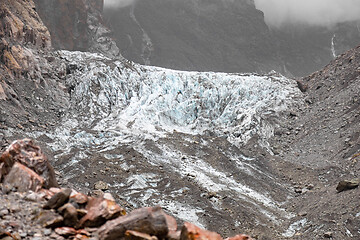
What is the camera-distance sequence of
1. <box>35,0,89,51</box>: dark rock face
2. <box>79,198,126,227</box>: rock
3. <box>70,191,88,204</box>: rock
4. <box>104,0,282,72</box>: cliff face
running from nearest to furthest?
<box>79,198,126,227</box>: rock < <box>70,191,88,204</box>: rock < <box>35,0,89,51</box>: dark rock face < <box>104,0,282,72</box>: cliff face

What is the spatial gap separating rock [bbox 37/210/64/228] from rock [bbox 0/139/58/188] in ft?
5.36

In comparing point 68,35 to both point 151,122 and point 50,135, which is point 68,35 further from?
point 50,135

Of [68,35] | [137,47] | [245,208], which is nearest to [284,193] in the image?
[245,208]

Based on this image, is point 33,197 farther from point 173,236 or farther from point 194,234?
point 194,234

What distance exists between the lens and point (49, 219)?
8.62 meters

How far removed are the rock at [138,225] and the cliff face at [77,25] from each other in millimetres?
87753

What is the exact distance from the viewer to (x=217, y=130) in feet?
162

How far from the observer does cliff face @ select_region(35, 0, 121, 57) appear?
9356 cm

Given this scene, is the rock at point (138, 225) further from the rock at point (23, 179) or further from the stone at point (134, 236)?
the rock at point (23, 179)

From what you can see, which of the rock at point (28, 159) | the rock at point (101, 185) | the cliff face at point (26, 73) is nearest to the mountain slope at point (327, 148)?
the rock at point (101, 185)

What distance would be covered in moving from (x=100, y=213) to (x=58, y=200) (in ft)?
3.70

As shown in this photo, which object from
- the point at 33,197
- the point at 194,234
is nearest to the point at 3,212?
the point at 33,197

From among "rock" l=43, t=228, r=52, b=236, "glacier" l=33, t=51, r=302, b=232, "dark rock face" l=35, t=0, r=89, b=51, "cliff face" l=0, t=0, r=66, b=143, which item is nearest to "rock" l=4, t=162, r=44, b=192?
"rock" l=43, t=228, r=52, b=236

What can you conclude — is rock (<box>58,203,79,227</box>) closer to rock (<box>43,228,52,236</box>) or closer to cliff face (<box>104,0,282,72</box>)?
rock (<box>43,228,52,236</box>)
